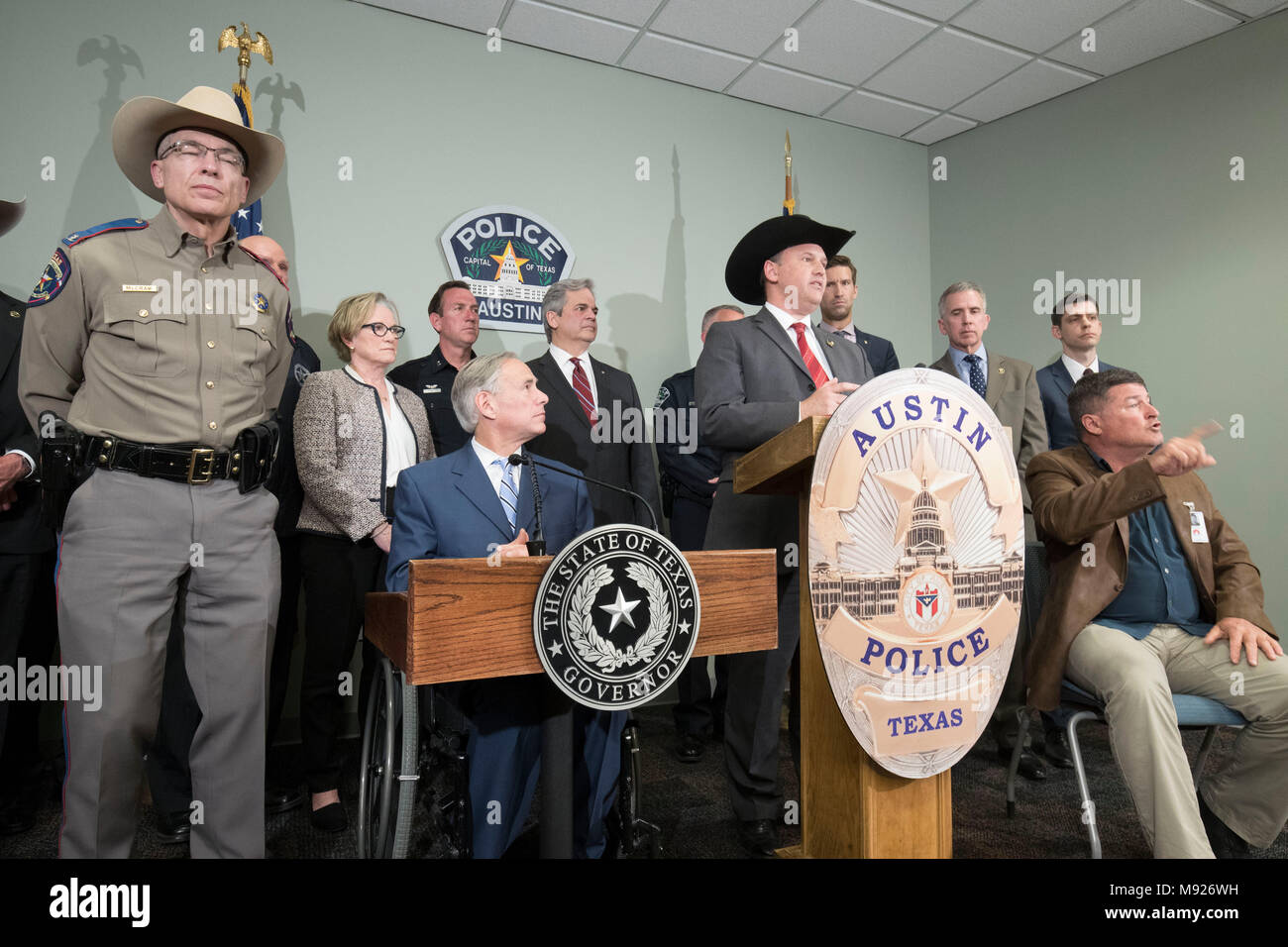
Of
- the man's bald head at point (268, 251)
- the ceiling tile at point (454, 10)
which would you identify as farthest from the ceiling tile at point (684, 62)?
the man's bald head at point (268, 251)

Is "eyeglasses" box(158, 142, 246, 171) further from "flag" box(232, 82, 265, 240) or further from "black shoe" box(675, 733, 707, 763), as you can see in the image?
"black shoe" box(675, 733, 707, 763)

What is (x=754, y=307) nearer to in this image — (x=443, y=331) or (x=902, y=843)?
(x=443, y=331)

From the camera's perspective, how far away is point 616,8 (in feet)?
12.7

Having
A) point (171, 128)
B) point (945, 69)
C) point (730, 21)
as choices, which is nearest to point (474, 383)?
A: point (171, 128)

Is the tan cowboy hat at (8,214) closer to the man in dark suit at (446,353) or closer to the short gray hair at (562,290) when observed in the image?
the man in dark suit at (446,353)

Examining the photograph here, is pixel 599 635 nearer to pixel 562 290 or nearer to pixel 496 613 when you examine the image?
pixel 496 613

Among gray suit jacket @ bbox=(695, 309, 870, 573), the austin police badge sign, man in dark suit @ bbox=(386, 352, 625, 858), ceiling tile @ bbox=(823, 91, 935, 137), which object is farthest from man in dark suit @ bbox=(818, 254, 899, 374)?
man in dark suit @ bbox=(386, 352, 625, 858)

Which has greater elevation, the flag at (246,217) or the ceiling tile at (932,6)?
the ceiling tile at (932,6)

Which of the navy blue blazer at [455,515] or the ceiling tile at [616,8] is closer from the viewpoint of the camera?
the navy blue blazer at [455,515]

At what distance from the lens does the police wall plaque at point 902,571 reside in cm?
126

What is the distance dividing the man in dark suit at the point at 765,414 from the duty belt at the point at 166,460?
119cm

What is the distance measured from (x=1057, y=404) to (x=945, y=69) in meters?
2.30
